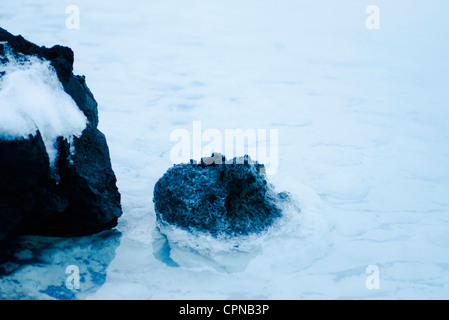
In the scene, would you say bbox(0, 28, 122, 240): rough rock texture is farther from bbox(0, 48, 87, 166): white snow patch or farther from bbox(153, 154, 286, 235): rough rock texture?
bbox(153, 154, 286, 235): rough rock texture

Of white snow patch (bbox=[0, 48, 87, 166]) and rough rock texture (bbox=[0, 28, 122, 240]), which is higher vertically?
white snow patch (bbox=[0, 48, 87, 166])

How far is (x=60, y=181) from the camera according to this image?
280 cm

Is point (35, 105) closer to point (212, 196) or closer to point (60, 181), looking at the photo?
point (60, 181)

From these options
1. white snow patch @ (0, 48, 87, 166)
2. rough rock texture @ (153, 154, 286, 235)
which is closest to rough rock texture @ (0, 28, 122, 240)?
white snow patch @ (0, 48, 87, 166)

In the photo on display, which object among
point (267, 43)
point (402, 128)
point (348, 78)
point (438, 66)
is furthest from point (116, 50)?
point (438, 66)

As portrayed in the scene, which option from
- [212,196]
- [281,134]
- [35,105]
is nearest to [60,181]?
[35,105]

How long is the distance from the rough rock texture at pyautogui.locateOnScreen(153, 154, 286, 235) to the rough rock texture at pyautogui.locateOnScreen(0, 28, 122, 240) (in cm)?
34

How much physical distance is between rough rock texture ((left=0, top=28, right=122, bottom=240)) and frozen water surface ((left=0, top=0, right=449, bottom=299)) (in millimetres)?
179

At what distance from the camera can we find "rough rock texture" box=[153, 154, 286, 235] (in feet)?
9.98

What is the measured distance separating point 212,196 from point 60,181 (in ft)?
2.82

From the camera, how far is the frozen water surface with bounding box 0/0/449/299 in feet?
9.34

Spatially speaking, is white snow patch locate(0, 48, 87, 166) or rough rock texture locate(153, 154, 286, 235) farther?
rough rock texture locate(153, 154, 286, 235)

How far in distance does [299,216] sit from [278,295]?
0.81 metres

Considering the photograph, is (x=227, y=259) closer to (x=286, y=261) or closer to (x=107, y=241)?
(x=286, y=261)
